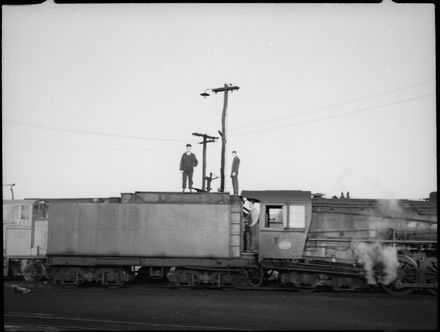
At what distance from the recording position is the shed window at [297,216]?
14.3 m

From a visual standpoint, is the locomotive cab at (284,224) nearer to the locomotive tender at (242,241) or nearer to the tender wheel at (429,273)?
the locomotive tender at (242,241)

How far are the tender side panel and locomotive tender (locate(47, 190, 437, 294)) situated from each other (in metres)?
0.03

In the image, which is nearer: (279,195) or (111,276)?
(279,195)

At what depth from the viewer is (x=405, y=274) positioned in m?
13.5

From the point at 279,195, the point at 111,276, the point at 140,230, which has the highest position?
the point at 279,195

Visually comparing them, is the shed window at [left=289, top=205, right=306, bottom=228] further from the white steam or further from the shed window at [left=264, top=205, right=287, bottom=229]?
the white steam

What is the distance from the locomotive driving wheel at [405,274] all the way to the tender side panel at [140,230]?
15.8 ft

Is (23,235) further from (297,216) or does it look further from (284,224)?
(297,216)

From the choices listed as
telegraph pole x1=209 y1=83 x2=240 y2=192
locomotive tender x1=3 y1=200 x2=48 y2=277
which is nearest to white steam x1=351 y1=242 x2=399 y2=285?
telegraph pole x1=209 y1=83 x2=240 y2=192

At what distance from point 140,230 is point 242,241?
3.16 metres

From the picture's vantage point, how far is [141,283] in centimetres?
1653

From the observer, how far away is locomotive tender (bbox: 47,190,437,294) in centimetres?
1384

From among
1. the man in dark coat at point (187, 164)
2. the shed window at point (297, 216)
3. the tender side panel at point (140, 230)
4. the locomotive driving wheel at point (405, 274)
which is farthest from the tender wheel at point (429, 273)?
the man in dark coat at point (187, 164)

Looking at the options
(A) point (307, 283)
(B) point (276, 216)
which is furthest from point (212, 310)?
(B) point (276, 216)
